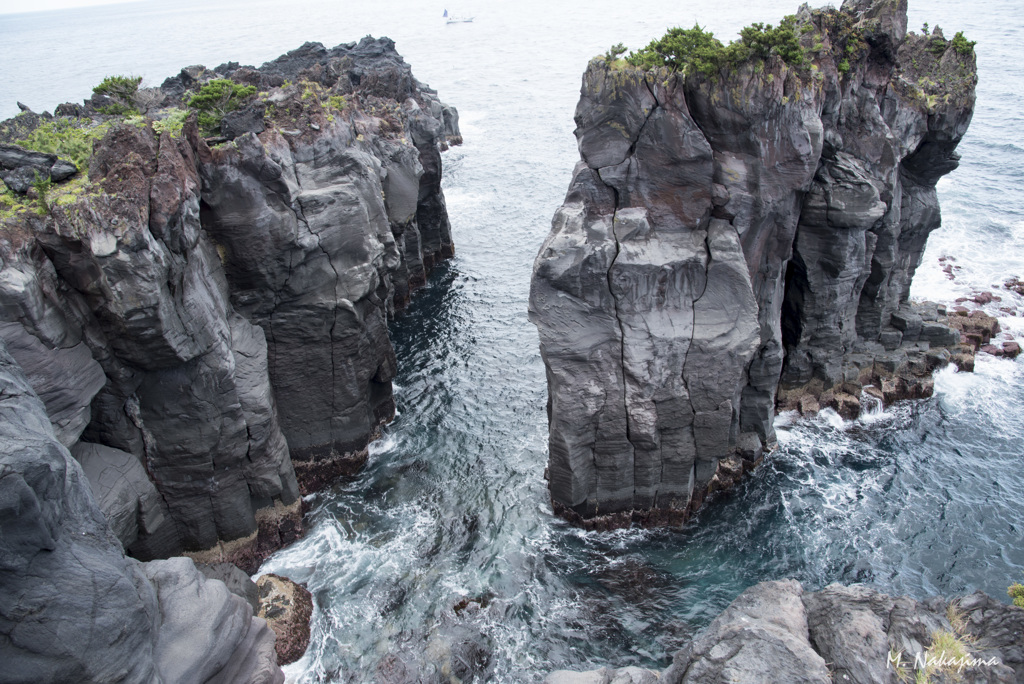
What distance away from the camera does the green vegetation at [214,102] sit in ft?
91.5

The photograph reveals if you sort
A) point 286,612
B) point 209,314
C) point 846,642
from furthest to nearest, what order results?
point 286,612, point 209,314, point 846,642

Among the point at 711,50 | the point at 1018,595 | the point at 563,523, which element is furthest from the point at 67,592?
the point at 711,50

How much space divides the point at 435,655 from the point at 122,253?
16599 mm

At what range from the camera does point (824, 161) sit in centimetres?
3038

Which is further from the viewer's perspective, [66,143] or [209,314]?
[209,314]

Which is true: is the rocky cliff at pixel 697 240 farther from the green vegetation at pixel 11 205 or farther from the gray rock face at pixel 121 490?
the green vegetation at pixel 11 205

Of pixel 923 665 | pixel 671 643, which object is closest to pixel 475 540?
pixel 671 643

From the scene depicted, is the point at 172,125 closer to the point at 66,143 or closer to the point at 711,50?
the point at 66,143

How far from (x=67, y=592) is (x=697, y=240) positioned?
72.8 feet

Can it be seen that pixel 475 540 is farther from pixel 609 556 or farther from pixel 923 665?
pixel 923 665

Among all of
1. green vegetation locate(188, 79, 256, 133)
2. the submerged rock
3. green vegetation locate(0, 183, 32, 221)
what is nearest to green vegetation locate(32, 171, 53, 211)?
green vegetation locate(0, 183, 32, 221)

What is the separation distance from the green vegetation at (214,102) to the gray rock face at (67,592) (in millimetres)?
14747

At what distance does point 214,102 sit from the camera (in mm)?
28969

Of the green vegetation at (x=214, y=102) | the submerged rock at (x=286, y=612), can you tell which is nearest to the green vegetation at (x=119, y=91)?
the green vegetation at (x=214, y=102)
